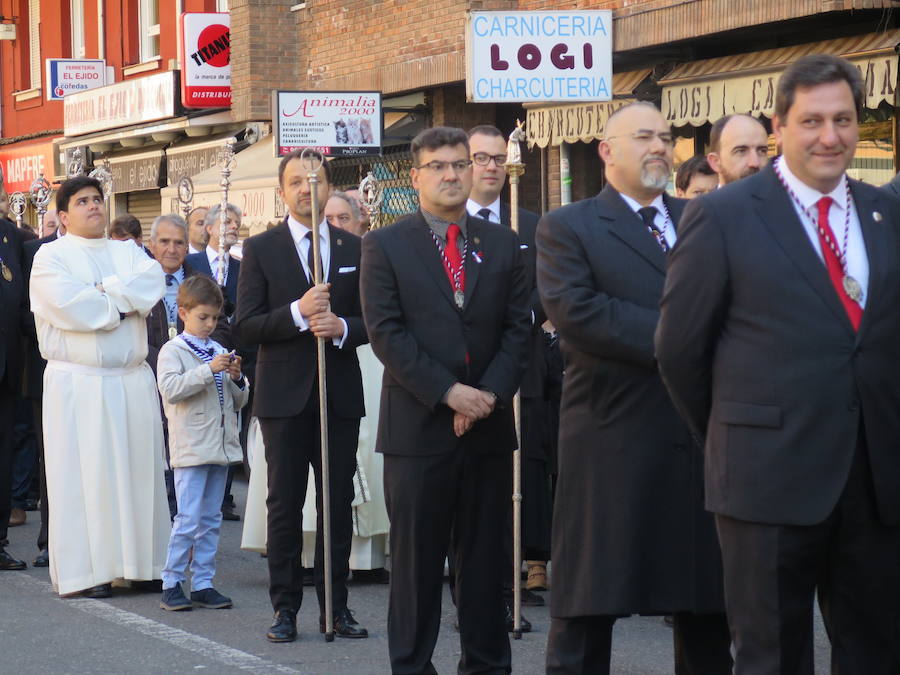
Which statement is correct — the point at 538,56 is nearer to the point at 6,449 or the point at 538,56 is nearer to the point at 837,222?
the point at 6,449

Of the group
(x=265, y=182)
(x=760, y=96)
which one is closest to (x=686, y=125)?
(x=760, y=96)

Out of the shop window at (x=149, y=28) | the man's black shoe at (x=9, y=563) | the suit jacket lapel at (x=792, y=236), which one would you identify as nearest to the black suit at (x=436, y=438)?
the suit jacket lapel at (x=792, y=236)

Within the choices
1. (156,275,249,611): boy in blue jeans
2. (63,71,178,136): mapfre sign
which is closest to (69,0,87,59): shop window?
(63,71,178,136): mapfre sign

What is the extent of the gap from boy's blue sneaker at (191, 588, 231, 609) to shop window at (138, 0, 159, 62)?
67.3 ft

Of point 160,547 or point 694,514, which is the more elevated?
point 694,514

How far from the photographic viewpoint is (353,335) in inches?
293

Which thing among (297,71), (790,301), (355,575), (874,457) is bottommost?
(355,575)

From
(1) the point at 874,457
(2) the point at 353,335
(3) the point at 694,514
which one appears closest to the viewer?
(1) the point at 874,457

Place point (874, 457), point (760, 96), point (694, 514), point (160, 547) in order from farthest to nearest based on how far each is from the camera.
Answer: point (760, 96) < point (160, 547) < point (694, 514) < point (874, 457)

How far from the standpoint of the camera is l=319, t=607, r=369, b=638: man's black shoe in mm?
7410

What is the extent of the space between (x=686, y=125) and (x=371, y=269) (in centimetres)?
1008

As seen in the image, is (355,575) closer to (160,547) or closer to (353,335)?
(160,547)

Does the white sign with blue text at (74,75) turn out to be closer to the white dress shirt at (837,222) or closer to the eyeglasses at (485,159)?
the eyeglasses at (485,159)

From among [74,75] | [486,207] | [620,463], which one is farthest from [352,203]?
[74,75]
